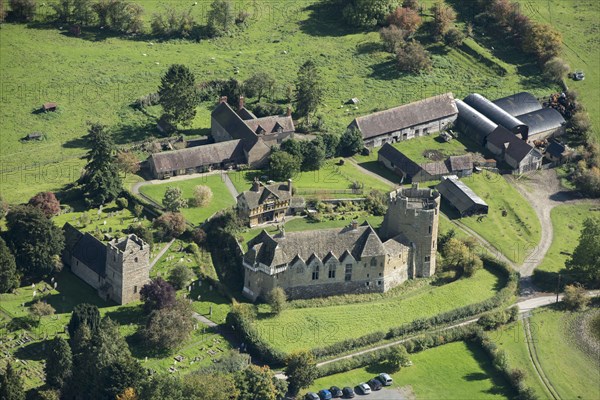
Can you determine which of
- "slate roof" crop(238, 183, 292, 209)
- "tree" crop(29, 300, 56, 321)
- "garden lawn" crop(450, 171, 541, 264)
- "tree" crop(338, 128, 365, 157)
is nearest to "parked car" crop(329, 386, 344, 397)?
"slate roof" crop(238, 183, 292, 209)

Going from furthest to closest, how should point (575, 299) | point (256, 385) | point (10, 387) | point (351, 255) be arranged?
1. point (575, 299)
2. point (351, 255)
3. point (256, 385)
4. point (10, 387)

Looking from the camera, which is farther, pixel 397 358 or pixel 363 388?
pixel 397 358

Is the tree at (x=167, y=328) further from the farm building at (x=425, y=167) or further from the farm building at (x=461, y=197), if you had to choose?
the farm building at (x=425, y=167)

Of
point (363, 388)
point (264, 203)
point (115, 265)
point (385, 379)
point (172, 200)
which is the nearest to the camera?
point (363, 388)

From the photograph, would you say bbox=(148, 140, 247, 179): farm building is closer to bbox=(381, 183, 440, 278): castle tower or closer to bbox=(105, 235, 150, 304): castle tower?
bbox=(105, 235, 150, 304): castle tower

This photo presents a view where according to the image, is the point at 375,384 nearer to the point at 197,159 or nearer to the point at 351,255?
the point at 351,255

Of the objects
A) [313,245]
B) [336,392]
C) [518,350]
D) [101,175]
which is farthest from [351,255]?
[101,175]

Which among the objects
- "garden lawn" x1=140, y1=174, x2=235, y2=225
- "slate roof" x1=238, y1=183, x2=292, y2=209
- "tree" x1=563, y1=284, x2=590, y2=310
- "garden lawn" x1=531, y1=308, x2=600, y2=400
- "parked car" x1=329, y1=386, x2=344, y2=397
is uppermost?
"slate roof" x1=238, y1=183, x2=292, y2=209
